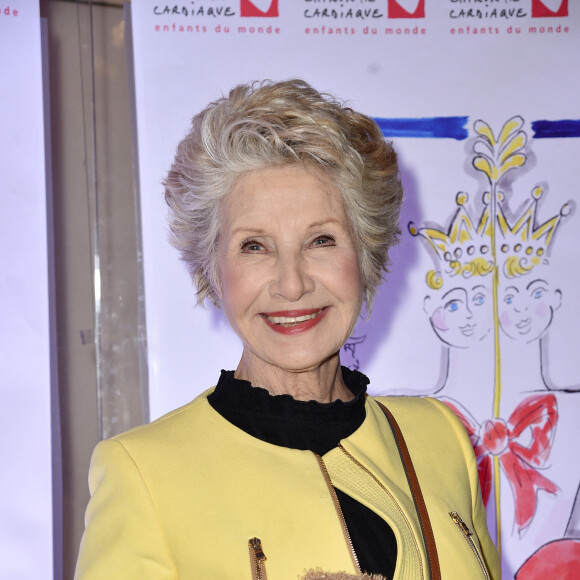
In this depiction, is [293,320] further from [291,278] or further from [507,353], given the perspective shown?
[507,353]

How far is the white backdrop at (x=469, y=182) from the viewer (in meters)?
2.23

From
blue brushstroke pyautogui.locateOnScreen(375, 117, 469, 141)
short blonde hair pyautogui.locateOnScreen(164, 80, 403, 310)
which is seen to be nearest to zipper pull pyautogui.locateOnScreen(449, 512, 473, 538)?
short blonde hair pyautogui.locateOnScreen(164, 80, 403, 310)

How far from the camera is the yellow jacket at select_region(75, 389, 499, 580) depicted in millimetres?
1218

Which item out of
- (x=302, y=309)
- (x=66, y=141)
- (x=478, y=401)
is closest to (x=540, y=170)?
(x=478, y=401)

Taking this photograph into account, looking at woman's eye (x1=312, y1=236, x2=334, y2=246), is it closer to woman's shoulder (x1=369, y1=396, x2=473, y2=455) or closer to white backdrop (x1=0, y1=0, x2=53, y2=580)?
woman's shoulder (x1=369, y1=396, x2=473, y2=455)

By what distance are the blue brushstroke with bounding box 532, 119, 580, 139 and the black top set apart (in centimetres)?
126

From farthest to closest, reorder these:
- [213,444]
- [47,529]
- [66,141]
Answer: [66,141] < [47,529] < [213,444]

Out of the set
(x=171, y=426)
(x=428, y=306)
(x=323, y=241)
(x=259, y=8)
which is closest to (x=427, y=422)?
(x=323, y=241)

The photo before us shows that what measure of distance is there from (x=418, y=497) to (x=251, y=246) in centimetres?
57

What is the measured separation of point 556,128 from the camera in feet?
7.75

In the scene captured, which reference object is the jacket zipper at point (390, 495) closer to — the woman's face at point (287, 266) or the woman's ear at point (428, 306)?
the woman's face at point (287, 266)

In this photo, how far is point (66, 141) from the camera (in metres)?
2.31

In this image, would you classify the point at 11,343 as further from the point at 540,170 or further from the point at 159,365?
the point at 540,170

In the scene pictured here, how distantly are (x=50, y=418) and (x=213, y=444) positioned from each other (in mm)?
813
